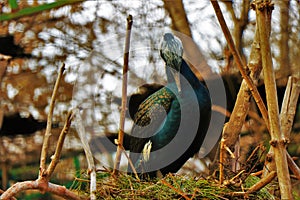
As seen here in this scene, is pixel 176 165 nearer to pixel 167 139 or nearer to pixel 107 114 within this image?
pixel 167 139

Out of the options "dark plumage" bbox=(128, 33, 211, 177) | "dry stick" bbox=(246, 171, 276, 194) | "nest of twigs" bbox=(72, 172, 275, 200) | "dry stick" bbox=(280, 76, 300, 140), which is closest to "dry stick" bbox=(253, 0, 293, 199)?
"dry stick" bbox=(246, 171, 276, 194)

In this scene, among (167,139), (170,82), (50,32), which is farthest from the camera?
(50,32)

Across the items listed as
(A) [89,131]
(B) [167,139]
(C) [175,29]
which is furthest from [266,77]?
(C) [175,29]

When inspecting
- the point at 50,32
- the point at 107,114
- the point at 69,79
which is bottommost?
the point at 107,114

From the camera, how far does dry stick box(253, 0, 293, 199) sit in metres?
0.80

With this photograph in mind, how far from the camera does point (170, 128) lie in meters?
1.57

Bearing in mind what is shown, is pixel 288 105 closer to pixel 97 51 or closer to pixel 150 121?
pixel 150 121

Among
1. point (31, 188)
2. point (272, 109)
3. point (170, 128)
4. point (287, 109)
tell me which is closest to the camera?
point (272, 109)

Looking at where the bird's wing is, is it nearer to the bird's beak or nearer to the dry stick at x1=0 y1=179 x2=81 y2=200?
the bird's beak

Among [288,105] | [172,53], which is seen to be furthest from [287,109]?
[172,53]

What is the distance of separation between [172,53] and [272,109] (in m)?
0.90

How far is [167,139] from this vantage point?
5.15 ft

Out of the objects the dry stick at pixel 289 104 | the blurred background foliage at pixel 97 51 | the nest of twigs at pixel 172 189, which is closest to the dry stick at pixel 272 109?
the nest of twigs at pixel 172 189

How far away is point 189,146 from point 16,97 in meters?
0.93
